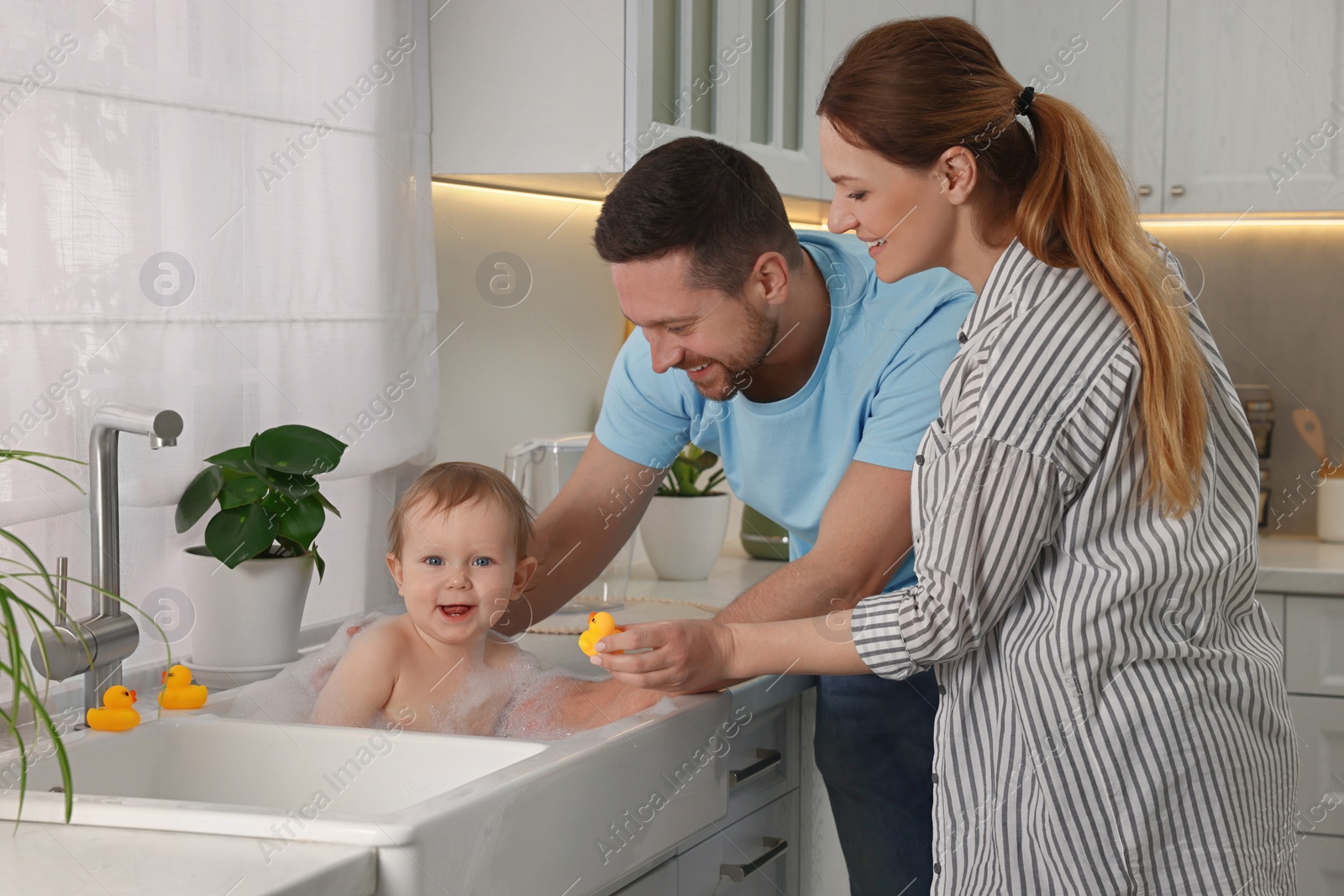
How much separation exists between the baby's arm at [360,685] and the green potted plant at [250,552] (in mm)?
189

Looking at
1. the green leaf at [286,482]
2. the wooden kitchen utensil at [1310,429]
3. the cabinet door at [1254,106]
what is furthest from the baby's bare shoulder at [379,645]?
the wooden kitchen utensil at [1310,429]

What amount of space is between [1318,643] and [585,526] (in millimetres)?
1379

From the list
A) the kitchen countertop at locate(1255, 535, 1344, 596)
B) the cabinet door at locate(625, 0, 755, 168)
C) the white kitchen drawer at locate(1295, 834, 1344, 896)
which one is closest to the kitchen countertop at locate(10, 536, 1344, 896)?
the cabinet door at locate(625, 0, 755, 168)

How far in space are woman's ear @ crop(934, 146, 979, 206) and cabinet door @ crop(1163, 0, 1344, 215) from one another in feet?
5.33

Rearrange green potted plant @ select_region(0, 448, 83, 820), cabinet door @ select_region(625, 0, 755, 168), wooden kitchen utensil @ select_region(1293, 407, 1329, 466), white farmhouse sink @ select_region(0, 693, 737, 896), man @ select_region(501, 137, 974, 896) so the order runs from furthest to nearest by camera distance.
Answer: wooden kitchen utensil @ select_region(1293, 407, 1329, 466), cabinet door @ select_region(625, 0, 755, 168), man @ select_region(501, 137, 974, 896), white farmhouse sink @ select_region(0, 693, 737, 896), green potted plant @ select_region(0, 448, 83, 820)

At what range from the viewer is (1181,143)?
2457mm

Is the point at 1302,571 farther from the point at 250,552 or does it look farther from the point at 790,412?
the point at 250,552

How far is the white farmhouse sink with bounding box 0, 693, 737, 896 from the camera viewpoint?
877mm

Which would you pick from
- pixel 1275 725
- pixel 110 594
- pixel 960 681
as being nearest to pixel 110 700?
pixel 110 594

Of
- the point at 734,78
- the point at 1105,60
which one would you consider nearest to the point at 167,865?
the point at 734,78

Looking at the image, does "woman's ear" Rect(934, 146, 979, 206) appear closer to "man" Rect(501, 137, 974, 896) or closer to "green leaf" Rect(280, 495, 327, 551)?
"man" Rect(501, 137, 974, 896)

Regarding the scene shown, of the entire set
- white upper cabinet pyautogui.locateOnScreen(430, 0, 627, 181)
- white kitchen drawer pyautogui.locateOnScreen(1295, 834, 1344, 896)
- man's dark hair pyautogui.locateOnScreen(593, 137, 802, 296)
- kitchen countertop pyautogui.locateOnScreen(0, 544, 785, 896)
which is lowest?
white kitchen drawer pyautogui.locateOnScreen(1295, 834, 1344, 896)

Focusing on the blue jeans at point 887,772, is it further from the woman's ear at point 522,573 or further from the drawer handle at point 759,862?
the woman's ear at point 522,573

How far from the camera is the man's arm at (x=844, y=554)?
1256 mm
